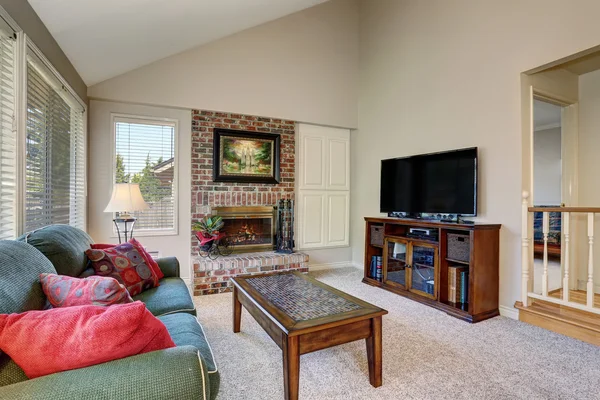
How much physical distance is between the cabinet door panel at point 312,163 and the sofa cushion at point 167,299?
2.81 metres

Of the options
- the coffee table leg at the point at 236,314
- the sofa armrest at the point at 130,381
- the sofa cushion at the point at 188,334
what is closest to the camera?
the sofa armrest at the point at 130,381

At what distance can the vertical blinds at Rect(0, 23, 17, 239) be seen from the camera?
5.75 feet

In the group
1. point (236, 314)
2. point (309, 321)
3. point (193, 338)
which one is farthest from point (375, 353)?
point (236, 314)

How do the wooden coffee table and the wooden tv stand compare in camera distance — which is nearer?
the wooden coffee table

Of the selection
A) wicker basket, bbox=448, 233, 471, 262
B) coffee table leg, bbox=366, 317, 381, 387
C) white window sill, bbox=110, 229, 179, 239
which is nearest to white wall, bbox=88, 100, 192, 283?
white window sill, bbox=110, 229, 179, 239

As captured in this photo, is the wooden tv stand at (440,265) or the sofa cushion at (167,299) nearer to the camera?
the sofa cushion at (167,299)

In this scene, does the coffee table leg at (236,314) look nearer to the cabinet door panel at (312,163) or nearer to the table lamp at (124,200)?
the table lamp at (124,200)

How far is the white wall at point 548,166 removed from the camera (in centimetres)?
606

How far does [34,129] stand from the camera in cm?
220

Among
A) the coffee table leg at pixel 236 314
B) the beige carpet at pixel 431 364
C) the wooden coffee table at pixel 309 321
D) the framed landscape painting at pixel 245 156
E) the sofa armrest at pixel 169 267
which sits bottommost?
the beige carpet at pixel 431 364

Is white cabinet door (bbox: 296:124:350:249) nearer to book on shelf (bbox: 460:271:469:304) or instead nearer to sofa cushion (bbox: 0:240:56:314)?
book on shelf (bbox: 460:271:469:304)

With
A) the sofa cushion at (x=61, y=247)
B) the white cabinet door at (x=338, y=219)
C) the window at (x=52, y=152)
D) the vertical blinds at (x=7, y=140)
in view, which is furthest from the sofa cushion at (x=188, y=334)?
the white cabinet door at (x=338, y=219)

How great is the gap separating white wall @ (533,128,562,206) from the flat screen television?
4.08m

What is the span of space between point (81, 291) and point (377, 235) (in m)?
3.41
